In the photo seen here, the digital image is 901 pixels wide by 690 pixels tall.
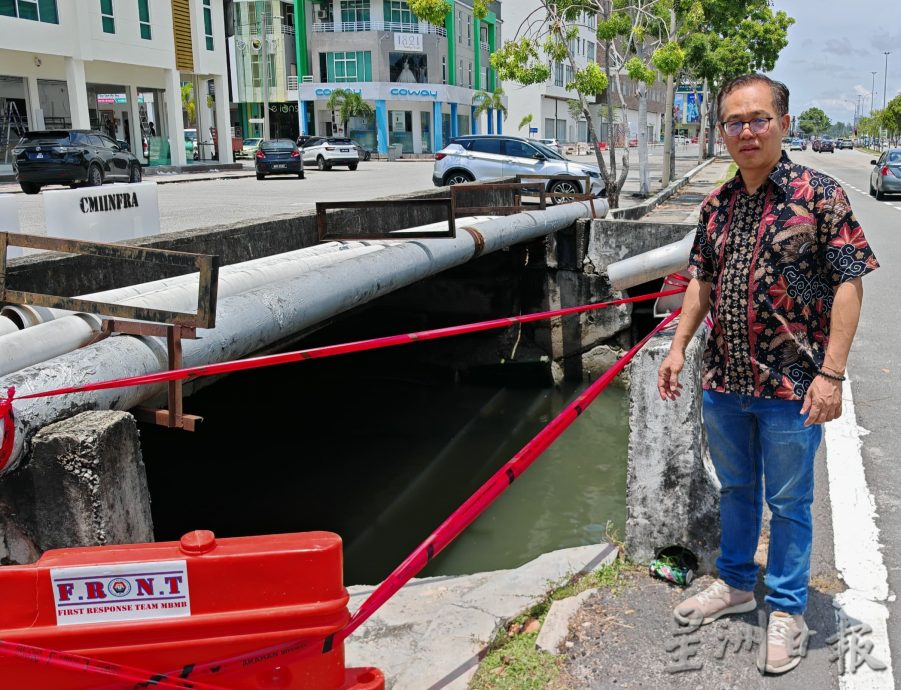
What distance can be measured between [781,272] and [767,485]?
78 cm

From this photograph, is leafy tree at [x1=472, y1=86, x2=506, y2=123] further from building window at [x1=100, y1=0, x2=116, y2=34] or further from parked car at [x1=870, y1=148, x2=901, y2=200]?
A: parked car at [x1=870, y1=148, x2=901, y2=200]

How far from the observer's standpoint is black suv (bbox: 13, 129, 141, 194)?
21.5m

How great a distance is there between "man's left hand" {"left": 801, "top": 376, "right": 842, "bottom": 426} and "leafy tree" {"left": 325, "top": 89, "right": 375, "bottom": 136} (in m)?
56.7

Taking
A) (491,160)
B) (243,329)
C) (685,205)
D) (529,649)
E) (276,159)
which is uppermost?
(276,159)

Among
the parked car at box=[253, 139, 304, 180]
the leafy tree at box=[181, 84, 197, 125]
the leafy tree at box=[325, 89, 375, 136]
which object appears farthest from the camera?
the leafy tree at box=[181, 84, 197, 125]

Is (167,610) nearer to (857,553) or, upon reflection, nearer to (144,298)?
(144,298)

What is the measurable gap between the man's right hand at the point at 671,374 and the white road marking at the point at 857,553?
1143mm

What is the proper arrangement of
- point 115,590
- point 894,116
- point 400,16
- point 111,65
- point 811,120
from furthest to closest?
1. point 811,120
2. point 894,116
3. point 400,16
4. point 111,65
5. point 115,590

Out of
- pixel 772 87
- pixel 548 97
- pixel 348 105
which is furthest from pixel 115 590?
pixel 548 97

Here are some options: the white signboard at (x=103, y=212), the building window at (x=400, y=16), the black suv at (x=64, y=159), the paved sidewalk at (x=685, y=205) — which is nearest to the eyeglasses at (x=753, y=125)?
the white signboard at (x=103, y=212)

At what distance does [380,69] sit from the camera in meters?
59.1

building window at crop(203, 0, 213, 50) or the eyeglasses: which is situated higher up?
building window at crop(203, 0, 213, 50)

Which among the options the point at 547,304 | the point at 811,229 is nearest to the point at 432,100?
the point at 547,304

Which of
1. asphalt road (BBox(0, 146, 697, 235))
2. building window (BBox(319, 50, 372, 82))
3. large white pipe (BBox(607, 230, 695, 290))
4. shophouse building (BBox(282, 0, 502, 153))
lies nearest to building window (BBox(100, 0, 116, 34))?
asphalt road (BBox(0, 146, 697, 235))
